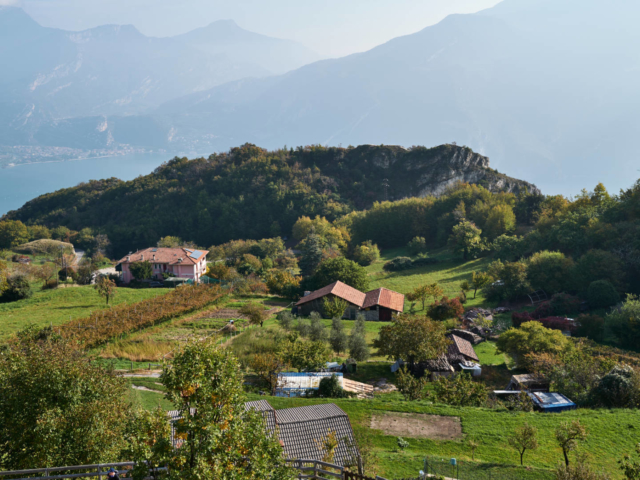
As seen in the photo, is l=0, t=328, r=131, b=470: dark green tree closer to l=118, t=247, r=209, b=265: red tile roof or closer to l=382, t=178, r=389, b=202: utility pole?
l=118, t=247, r=209, b=265: red tile roof

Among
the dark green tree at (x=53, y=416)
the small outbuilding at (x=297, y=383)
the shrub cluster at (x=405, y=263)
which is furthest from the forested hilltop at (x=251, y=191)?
the dark green tree at (x=53, y=416)

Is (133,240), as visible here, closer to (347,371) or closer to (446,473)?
(347,371)

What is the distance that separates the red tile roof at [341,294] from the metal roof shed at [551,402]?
21.5 meters

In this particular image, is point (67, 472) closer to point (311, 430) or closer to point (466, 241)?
point (311, 430)

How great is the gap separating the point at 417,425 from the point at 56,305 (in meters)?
36.5

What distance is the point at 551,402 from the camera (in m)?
20.4

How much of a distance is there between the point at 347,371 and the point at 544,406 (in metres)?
10.3

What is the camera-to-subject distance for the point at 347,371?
83.7 ft

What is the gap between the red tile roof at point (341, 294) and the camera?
41.2 meters

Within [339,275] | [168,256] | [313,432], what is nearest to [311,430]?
[313,432]

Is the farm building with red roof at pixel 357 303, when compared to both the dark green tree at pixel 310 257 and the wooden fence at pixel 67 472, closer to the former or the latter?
the dark green tree at pixel 310 257

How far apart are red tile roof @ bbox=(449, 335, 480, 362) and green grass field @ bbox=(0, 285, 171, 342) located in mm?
28981

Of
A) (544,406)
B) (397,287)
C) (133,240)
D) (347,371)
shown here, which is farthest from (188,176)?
(544,406)

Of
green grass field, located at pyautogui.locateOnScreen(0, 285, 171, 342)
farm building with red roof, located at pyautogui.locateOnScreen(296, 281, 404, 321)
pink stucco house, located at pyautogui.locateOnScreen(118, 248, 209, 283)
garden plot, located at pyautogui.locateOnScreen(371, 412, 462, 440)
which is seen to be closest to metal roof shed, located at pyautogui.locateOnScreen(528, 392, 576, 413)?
garden plot, located at pyautogui.locateOnScreen(371, 412, 462, 440)
